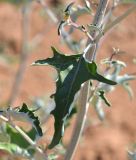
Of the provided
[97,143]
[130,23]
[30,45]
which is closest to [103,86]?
[30,45]

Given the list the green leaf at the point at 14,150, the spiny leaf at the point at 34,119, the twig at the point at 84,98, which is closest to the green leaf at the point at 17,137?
the green leaf at the point at 14,150

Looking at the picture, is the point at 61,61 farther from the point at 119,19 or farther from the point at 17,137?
the point at 17,137

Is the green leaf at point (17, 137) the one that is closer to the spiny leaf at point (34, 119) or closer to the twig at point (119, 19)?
the spiny leaf at point (34, 119)

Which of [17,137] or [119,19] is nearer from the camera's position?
[119,19]

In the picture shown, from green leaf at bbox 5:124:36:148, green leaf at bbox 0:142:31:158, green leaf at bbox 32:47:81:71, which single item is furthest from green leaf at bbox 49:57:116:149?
green leaf at bbox 5:124:36:148

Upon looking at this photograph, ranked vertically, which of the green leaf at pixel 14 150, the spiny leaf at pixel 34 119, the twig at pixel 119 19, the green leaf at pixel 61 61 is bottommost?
the green leaf at pixel 14 150

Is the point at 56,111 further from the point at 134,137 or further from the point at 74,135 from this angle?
the point at 134,137

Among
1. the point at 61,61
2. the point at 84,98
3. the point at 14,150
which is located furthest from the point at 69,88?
the point at 14,150

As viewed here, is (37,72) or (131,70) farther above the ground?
(37,72)
